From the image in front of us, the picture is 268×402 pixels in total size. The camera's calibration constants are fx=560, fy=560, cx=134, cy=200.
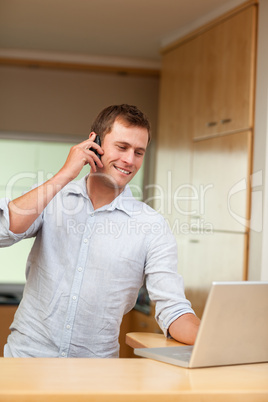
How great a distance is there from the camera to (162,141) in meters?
4.91

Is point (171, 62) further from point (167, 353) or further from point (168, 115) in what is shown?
point (167, 353)

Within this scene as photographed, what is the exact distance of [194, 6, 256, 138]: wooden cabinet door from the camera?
3.65 m

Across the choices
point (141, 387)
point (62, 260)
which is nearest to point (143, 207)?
point (62, 260)

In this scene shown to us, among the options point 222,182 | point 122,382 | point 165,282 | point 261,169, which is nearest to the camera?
point 122,382

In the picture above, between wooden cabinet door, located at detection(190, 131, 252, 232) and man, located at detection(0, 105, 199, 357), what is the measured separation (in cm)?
164

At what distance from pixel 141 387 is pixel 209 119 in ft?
9.99

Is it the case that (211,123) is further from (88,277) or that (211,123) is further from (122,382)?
(122,382)

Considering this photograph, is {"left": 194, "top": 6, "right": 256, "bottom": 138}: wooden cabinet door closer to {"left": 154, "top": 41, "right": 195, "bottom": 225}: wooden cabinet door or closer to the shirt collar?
{"left": 154, "top": 41, "right": 195, "bottom": 225}: wooden cabinet door

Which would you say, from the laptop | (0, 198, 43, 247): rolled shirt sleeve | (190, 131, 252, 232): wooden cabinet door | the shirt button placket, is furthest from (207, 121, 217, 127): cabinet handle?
the laptop

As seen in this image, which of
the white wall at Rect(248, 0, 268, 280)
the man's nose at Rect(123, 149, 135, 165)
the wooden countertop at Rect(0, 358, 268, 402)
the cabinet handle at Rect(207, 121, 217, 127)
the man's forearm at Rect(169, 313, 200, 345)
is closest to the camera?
the wooden countertop at Rect(0, 358, 268, 402)

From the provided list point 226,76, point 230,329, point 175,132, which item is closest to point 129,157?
point 230,329

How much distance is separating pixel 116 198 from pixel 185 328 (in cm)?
57

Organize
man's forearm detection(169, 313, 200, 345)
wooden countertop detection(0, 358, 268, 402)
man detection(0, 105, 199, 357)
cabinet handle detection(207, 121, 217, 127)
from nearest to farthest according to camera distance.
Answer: wooden countertop detection(0, 358, 268, 402)
man's forearm detection(169, 313, 200, 345)
man detection(0, 105, 199, 357)
cabinet handle detection(207, 121, 217, 127)

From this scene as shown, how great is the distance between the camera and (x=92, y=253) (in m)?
1.99
